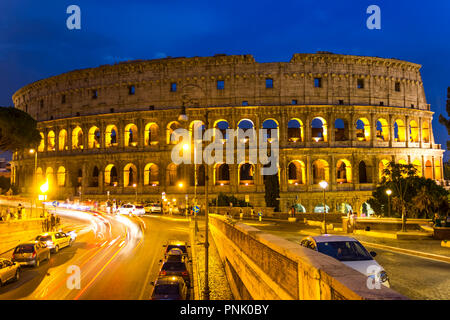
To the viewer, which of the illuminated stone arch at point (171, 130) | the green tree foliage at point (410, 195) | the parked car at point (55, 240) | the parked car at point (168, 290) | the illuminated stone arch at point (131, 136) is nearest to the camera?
the parked car at point (168, 290)

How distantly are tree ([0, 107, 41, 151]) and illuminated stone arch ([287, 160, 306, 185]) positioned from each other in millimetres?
31549

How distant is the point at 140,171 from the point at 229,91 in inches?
660

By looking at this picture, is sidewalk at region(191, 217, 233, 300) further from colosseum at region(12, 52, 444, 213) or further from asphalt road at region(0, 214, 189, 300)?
colosseum at region(12, 52, 444, 213)

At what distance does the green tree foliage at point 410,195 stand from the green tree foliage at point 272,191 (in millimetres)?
10936

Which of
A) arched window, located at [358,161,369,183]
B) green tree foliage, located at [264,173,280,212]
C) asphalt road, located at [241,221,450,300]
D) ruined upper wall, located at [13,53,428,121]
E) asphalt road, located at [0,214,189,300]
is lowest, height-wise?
asphalt road, located at [0,214,189,300]

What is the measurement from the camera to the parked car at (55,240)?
2081 centimetres

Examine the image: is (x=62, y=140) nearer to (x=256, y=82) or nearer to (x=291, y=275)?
(x=256, y=82)

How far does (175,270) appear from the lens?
14.6 meters

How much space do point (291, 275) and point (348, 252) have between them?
10.2ft

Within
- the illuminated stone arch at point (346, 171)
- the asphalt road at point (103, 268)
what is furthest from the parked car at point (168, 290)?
the illuminated stone arch at point (346, 171)

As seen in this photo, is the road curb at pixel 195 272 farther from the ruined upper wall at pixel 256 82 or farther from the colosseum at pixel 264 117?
the ruined upper wall at pixel 256 82

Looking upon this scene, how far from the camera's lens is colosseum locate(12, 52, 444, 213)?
4734 cm

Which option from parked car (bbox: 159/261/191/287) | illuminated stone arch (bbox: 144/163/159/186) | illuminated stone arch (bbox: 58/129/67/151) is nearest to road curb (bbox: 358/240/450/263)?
parked car (bbox: 159/261/191/287)
